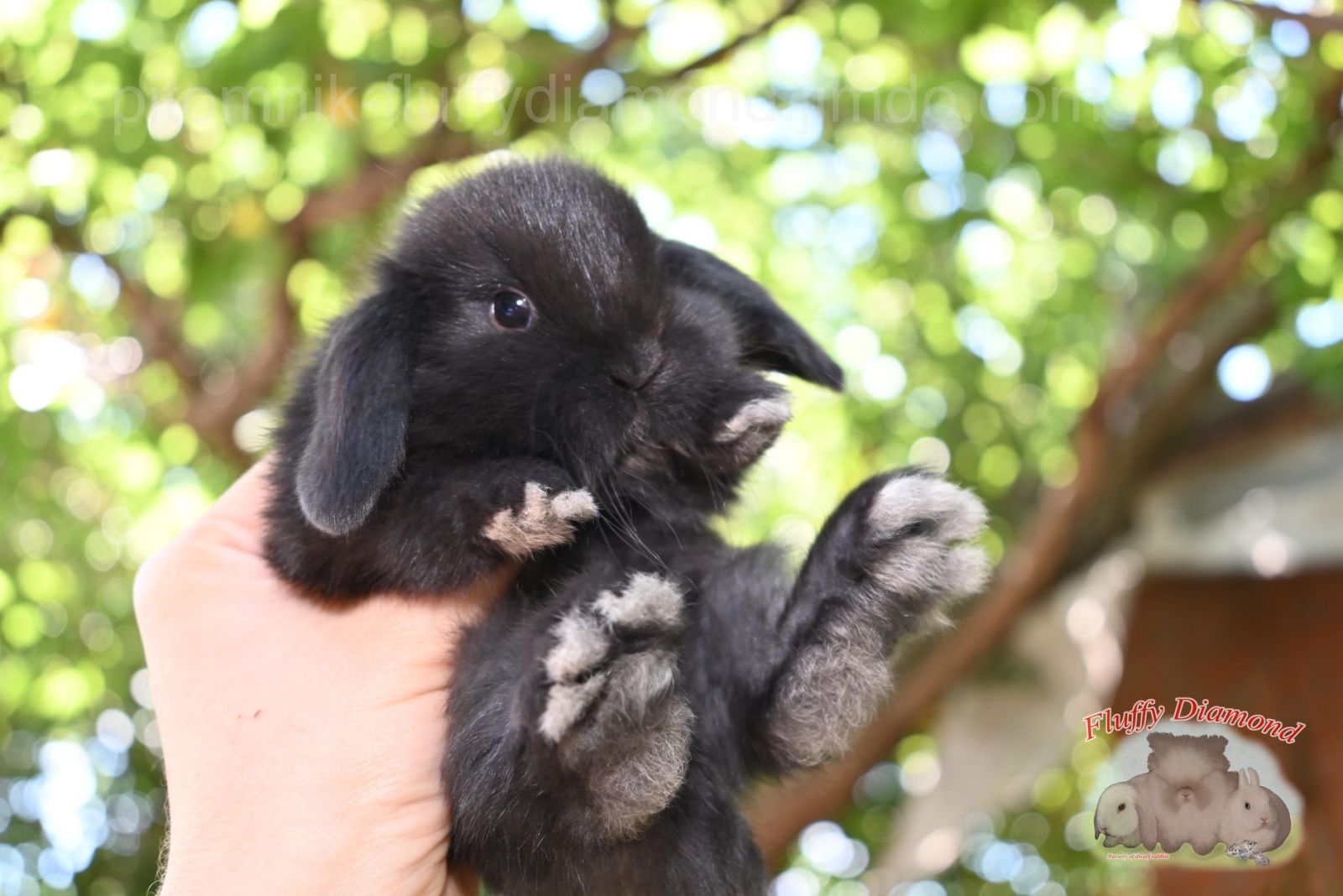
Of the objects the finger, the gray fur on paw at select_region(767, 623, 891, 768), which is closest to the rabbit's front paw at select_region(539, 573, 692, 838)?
the gray fur on paw at select_region(767, 623, 891, 768)

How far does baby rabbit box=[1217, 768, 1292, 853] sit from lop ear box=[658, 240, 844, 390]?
1245 millimetres

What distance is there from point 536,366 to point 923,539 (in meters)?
0.77

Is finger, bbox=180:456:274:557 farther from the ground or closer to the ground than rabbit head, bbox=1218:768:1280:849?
farther from the ground

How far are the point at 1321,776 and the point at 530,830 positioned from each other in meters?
4.62

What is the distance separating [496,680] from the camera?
1933 millimetres

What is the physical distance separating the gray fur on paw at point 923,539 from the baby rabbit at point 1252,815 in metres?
0.88

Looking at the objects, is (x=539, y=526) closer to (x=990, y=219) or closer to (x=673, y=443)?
(x=673, y=443)

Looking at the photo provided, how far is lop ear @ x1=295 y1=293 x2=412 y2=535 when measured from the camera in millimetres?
→ 1822

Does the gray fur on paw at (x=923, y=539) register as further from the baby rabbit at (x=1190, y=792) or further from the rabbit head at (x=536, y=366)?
the baby rabbit at (x=1190, y=792)

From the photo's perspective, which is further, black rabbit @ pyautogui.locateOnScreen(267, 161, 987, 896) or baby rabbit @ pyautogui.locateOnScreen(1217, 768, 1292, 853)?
baby rabbit @ pyautogui.locateOnScreen(1217, 768, 1292, 853)

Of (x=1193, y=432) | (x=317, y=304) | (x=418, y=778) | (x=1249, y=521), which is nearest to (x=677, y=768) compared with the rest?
(x=418, y=778)

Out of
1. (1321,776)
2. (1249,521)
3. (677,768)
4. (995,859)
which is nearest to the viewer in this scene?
(677,768)

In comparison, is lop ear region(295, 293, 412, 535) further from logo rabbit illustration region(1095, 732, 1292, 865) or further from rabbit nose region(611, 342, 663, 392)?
logo rabbit illustration region(1095, 732, 1292, 865)

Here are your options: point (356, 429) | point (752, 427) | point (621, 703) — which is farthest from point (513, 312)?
point (621, 703)
